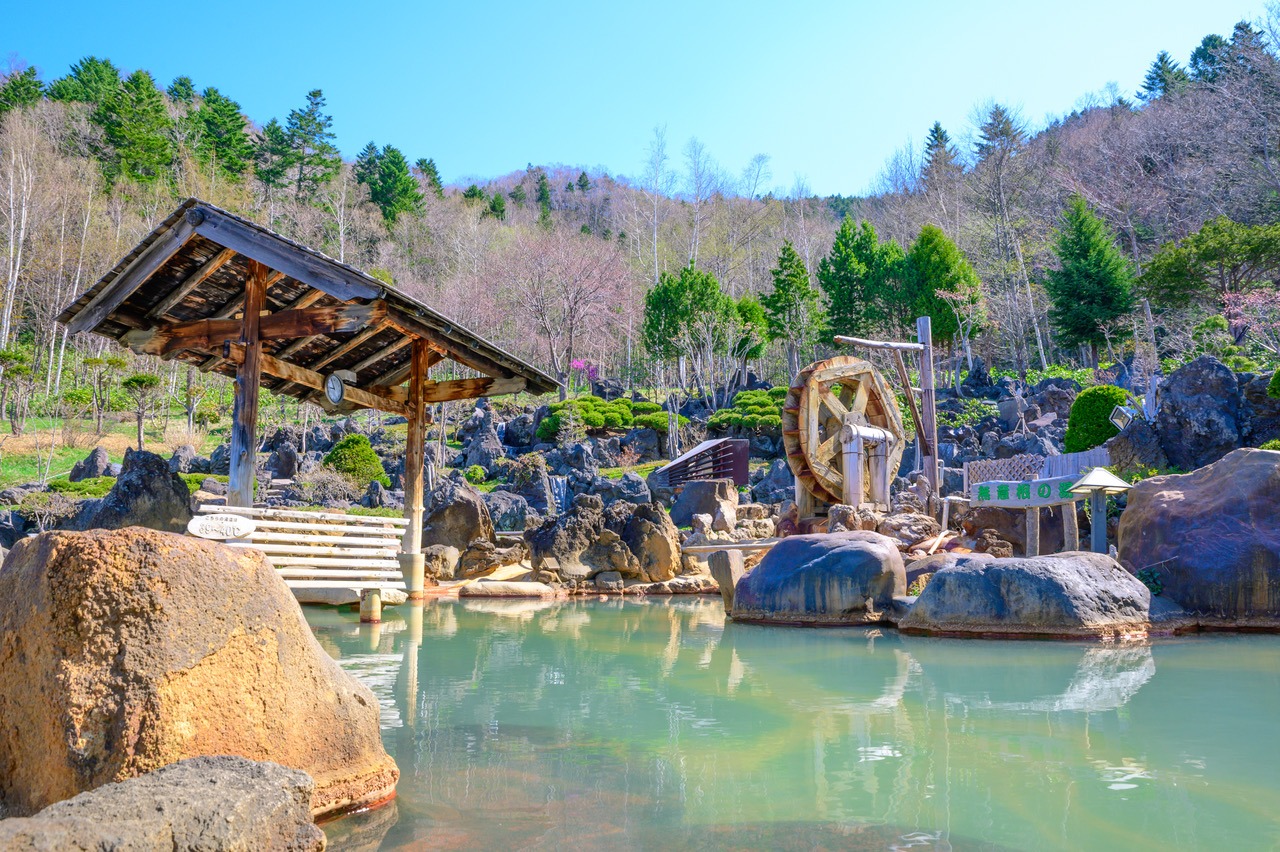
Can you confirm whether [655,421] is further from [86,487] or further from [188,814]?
[188,814]

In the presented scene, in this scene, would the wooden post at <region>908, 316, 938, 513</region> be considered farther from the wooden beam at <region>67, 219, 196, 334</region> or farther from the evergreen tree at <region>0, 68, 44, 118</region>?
the evergreen tree at <region>0, 68, 44, 118</region>

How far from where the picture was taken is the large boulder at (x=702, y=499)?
702 inches

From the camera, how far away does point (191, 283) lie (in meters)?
10.3

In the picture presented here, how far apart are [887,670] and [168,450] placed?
79.7ft

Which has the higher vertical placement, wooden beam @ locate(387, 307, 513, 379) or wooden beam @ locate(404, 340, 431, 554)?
wooden beam @ locate(387, 307, 513, 379)

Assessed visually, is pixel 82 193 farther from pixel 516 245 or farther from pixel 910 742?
pixel 910 742

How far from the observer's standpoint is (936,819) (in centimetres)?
344

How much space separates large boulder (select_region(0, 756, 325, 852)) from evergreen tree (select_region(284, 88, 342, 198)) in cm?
4678

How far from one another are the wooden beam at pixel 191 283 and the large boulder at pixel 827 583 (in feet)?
22.7

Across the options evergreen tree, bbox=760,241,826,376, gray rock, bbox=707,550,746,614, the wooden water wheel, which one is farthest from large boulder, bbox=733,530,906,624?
evergreen tree, bbox=760,241,826,376

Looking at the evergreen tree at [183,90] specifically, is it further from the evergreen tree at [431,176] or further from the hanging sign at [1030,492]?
the hanging sign at [1030,492]

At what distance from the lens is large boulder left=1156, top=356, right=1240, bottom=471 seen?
15.1m

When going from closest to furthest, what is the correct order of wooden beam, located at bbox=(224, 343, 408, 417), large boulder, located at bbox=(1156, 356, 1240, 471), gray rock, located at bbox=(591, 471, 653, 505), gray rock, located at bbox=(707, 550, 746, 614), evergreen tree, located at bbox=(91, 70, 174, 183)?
wooden beam, located at bbox=(224, 343, 408, 417) < gray rock, located at bbox=(707, 550, 746, 614) < large boulder, located at bbox=(1156, 356, 1240, 471) < gray rock, located at bbox=(591, 471, 653, 505) < evergreen tree, located at bbox=(91, 70, 174, 183)

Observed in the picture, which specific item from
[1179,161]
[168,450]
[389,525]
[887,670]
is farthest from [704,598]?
[1179,161]
